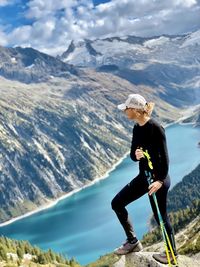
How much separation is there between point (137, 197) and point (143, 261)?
3.07 metres

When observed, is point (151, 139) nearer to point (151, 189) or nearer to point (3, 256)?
point (151, 189)

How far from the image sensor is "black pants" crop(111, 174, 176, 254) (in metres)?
16.9

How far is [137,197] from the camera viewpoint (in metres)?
17.9

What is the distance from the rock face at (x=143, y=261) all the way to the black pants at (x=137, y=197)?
935 mm

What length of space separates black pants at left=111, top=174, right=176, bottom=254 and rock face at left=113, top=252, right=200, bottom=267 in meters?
0.94

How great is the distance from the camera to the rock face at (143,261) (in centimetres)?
1888

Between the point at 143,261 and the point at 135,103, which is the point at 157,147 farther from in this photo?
the point at 143,261

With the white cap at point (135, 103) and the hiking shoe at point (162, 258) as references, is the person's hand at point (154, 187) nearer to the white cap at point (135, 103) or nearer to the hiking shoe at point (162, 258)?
the white cap at point (135, 103)

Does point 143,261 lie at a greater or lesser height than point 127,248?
lesser

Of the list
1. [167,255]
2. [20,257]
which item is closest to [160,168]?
[167,255]

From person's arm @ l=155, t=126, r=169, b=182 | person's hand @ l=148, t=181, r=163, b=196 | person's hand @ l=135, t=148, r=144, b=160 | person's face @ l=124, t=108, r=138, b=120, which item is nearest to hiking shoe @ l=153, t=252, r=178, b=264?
person's hand @ l=148, t=181, r=163, b=196

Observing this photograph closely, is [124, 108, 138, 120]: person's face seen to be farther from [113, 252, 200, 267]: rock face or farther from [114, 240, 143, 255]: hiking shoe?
[113, 252, 200, 267]: rock face

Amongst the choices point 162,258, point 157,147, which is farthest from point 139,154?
point 162,258

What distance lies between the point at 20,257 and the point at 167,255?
334 ft
